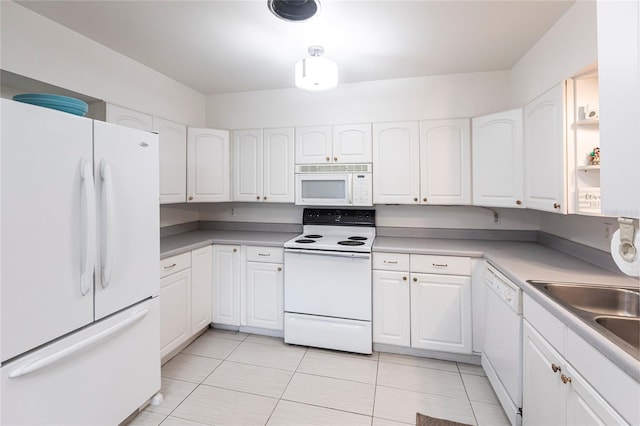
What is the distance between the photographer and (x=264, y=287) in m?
2.73

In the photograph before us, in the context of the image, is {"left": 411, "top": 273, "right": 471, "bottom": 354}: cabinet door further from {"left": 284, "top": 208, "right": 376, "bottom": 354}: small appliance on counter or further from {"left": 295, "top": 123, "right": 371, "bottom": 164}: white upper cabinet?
{"left": 295, "top": 123, "right": 371, "bottom": 164}: white upper cabinet

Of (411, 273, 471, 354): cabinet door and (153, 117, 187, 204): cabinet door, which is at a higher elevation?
(153, 117, 187, 204): cabinet door

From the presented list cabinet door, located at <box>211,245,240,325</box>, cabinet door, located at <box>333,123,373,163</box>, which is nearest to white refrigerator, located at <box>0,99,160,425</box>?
cabinet door, located at <box>211,245,240,325</box>

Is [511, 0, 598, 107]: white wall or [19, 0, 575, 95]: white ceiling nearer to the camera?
[511, 0, 598, 107]: white wall

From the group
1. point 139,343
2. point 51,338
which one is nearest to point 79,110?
point 51,338

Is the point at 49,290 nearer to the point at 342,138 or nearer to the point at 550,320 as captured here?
the point at 550,320

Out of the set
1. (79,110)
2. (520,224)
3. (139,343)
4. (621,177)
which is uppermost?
(79,110)

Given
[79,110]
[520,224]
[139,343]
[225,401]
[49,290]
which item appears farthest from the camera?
[520,224]

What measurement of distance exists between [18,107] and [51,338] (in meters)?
0.96

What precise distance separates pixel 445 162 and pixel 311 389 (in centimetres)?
213

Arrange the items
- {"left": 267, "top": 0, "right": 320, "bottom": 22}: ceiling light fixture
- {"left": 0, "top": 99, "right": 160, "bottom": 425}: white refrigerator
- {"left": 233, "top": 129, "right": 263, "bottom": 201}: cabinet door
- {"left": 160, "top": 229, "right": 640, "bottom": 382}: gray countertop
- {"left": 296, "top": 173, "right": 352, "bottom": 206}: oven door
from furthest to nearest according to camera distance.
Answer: {"left": 233, "top": 129, "right": 263, "bottom": 201}: cabinet door
{"left": 296, "top": 173, "right": 352, "bottom": 206}: oven door
{"left": 267, "top": 0, "right": 320, "bottom": 22}: ceiling light fixture
{"left": 0, "top": 99, "right": 160, "bottom": 425}: white refrigerator
{"left": 160, "top": 229, "right": 640, "bottom": 382}: gray countertop

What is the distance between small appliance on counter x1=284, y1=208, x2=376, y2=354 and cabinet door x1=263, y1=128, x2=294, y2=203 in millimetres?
602

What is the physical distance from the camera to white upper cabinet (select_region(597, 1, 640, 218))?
2.57 feet

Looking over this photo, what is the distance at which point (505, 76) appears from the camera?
8.79ft
